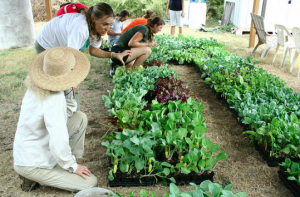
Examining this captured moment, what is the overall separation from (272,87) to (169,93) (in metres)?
1.35

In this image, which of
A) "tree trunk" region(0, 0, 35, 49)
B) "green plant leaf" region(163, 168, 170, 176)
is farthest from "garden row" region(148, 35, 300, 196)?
"tree trunk" region(0, 0, 35, 49)

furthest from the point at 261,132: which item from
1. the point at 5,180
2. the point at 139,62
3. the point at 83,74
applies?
the point at 139,62

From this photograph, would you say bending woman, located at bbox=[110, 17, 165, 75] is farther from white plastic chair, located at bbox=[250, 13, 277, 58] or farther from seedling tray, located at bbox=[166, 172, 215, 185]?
white plastic chair, located at bbox=[250, 13, 277, 58]

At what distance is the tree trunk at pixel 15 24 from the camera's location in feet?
23.4

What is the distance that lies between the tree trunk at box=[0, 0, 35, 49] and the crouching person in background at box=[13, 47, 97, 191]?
6.53m

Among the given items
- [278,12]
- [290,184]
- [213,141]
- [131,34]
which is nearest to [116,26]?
[131,34]

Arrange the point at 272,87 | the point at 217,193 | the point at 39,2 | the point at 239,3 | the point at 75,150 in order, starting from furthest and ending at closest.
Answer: the point at 39,2 < the point at 239,3 < the point at 272,87 < the point at 75,150 < the point at 217,193

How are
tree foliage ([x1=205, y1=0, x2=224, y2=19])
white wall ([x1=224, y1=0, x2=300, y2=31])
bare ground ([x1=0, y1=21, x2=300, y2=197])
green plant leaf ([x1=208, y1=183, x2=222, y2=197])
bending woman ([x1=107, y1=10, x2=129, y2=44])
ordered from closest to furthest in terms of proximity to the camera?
green plant leaf ([x1=208, y1=183, x2=222, y2=197])
bare ground ([x1=0, y1=21, x2=300, y2=197])
bending woman ([x1=107, y1=10, x2=129, y2=44])
white wall ([x1=224, y1=0, x2=300, y2=31])
tree foliage ([x1=205, y1=0, x2=224, y2=19])

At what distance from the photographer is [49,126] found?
1.71m

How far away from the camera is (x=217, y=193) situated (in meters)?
1.49

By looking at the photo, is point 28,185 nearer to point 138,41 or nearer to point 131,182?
point 131,182

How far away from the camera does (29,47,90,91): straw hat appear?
Answer: 1693 mm

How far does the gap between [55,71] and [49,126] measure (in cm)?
38

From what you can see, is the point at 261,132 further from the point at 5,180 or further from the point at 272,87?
the point at 5,180
